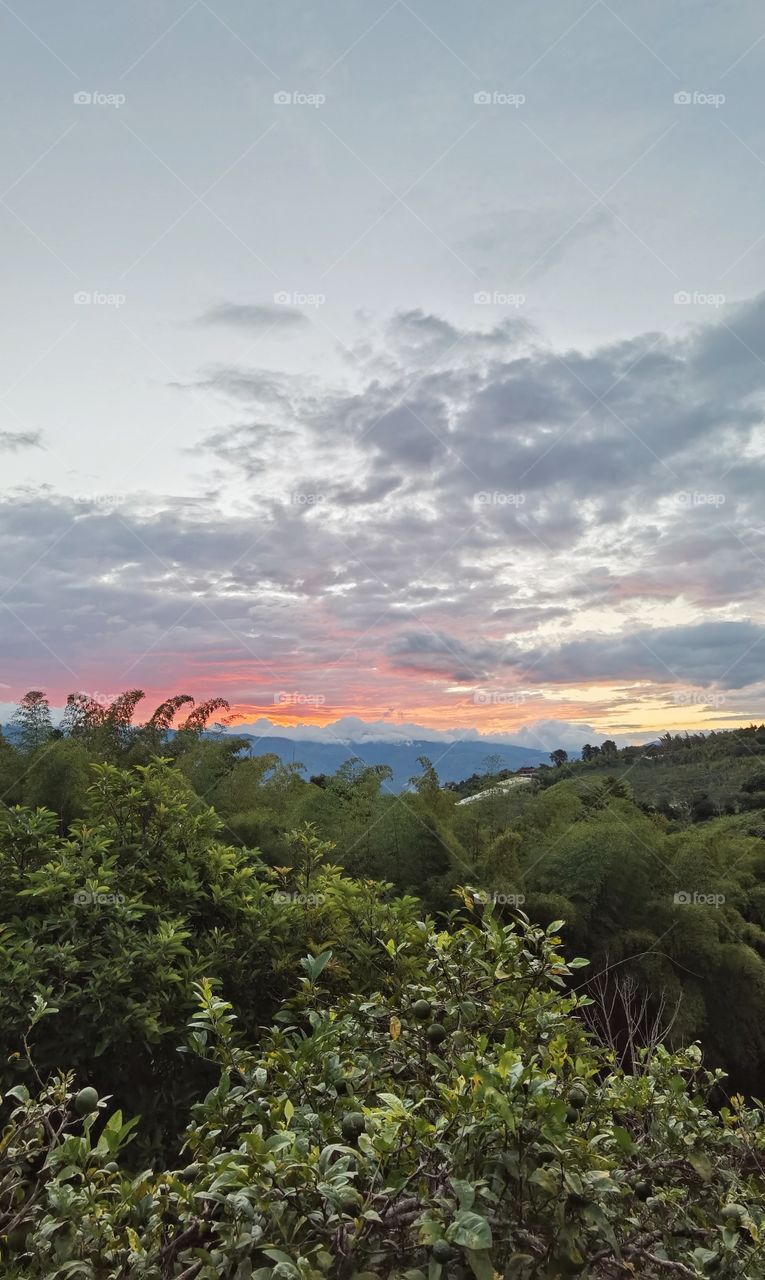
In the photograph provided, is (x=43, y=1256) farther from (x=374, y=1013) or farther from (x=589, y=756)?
(x=589, y=756)

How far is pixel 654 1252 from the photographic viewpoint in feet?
5.78

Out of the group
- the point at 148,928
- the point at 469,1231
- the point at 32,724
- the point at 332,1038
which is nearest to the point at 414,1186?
the point at 469,1231

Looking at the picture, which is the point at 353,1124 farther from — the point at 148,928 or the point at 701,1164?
the point at 148,928

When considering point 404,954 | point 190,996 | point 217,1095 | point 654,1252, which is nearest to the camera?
point 654,1252

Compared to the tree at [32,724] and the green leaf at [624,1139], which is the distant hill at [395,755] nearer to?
the tree at [32,724]

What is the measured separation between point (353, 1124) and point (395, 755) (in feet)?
17.3

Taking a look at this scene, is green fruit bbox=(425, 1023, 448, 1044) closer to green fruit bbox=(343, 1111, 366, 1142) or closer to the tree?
green fruit bbox=(343, 1111, 366, 1142)

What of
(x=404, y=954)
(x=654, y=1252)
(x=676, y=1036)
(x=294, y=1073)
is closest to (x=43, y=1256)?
(x=294, y=1073)

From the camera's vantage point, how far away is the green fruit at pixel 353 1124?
1.76 metres

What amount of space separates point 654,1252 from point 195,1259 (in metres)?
0.96

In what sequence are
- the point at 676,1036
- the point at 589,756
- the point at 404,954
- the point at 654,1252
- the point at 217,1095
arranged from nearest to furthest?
the point at 654,1252 < the point at 217,1095 < the point at 404,954 < the point at 676,1036 < the point at 589,756

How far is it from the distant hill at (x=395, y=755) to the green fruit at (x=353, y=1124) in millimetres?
4358

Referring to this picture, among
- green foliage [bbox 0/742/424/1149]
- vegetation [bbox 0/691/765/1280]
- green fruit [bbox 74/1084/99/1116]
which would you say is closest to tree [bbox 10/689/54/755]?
vegetation [bbox 0/691/765/1280]

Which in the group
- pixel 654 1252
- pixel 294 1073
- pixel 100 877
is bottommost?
pixel 654 1252
